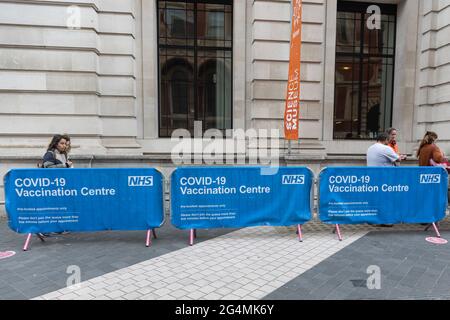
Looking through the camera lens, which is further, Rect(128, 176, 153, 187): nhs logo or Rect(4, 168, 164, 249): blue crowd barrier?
Rect(128, 176, 153, 187): nhs logo

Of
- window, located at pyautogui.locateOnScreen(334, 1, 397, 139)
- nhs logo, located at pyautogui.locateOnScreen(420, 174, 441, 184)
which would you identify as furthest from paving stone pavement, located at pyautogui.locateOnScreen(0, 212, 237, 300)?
window, located at pyautogui.locateOnScreen(334, 1, 397, 139)

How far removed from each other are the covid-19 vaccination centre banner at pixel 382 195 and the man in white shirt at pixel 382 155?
0.47 metres

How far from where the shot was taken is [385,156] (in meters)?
6.02

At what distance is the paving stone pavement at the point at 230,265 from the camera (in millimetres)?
3502

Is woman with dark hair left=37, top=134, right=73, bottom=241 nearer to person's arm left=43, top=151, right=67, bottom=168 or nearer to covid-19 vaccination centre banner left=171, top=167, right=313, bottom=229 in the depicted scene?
person's arm left=43, top=151, right=67, bottom=168

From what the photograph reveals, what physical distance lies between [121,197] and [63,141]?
1674 mm

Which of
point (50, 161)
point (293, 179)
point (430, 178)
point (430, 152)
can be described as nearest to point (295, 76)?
point (293, 179)

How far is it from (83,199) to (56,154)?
125 centimetres

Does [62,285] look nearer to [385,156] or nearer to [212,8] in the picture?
[385,156]

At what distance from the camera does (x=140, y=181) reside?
5.17 metres

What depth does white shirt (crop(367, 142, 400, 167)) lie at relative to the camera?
5.98 metres

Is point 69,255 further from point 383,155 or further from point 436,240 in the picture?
point 436,240

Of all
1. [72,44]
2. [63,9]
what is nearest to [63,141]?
[72,44]

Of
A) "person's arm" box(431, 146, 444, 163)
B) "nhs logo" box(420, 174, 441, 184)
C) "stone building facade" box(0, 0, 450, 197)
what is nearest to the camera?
"nhs logo" box(420, 174, 441, 184)
